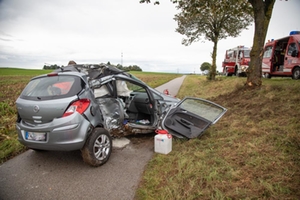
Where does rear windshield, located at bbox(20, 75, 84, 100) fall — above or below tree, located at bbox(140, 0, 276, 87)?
below

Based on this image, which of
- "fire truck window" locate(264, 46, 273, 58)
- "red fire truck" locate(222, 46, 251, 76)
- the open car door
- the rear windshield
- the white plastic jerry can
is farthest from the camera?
"red fire truck" locate(222, 46, 251, 76)

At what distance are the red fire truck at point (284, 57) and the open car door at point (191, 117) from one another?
7756mm

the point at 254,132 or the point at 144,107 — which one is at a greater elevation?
the point at 144,107

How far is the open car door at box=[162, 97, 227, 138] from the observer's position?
4652mm

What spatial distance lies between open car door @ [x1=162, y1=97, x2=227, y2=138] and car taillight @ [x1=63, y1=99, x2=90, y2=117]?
191 cm

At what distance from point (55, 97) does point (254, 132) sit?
427 cm

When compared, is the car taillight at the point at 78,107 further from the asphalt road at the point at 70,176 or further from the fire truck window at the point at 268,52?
the fire truck window at the point at 268,52

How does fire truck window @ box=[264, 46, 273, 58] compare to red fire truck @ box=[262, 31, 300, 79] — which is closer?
red fire truck @ box=[262, 31, 300, 79]

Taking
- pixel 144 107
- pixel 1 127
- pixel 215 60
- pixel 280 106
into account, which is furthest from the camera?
pixel 215 60

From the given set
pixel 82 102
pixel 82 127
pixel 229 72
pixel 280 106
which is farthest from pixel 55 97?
pixel 229 72

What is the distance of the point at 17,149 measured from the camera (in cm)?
445

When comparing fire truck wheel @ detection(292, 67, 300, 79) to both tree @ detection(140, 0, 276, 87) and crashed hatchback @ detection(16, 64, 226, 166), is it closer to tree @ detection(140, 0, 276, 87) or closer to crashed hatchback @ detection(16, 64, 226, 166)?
tree @ detection(140, 0, 276, 87)

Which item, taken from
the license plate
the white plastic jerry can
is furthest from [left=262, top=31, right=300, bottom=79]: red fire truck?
the license plate

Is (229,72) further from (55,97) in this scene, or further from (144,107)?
(55,97)
